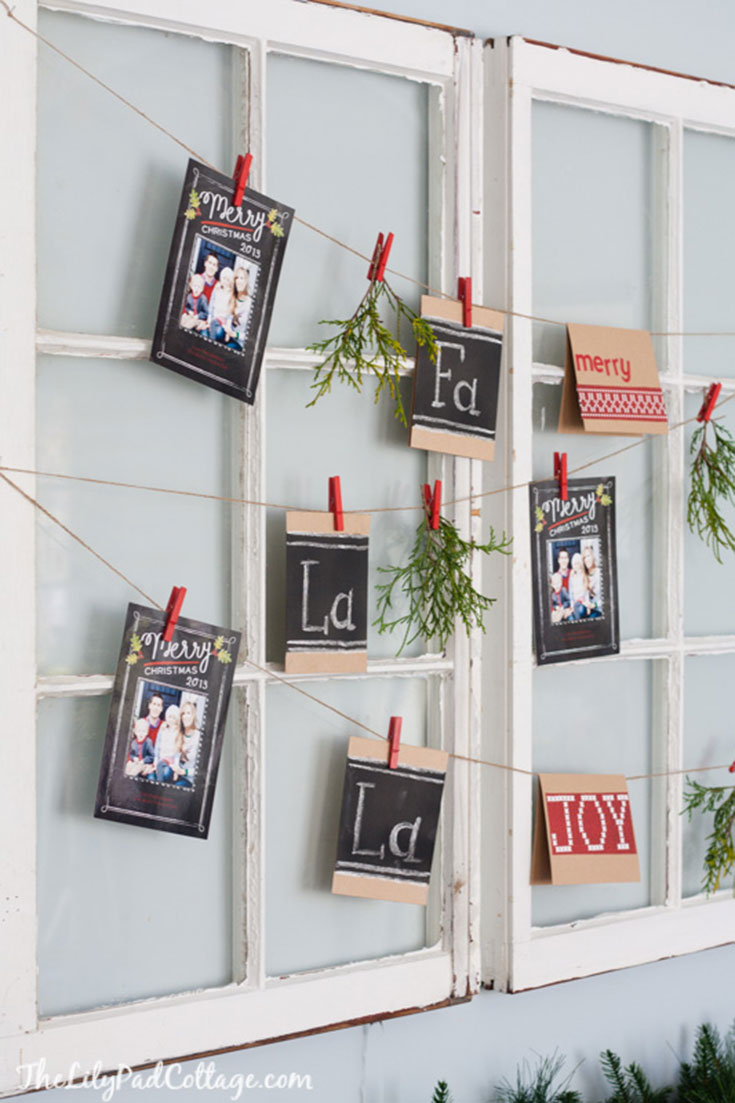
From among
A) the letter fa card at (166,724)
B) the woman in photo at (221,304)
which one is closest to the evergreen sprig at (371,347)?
the woman in photo at (221,304)

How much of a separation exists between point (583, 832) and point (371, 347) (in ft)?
2.32

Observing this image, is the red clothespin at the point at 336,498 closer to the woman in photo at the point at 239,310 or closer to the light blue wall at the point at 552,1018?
the woman in photo at the point at 239,310

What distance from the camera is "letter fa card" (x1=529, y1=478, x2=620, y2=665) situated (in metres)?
1.45

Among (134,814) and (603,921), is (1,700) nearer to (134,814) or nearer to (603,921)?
(134,814)

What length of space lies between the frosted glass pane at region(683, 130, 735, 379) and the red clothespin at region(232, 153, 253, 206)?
720 mm

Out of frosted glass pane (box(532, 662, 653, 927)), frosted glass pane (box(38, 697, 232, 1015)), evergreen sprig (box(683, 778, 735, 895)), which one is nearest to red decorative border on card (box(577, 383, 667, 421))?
frosted glass pane (box(532, 662, 653, 927))

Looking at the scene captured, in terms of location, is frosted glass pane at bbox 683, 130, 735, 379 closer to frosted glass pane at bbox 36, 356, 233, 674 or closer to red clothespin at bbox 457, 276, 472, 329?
red clothespin at bbox 457, 276, 472, 329

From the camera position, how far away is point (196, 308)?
1.22m

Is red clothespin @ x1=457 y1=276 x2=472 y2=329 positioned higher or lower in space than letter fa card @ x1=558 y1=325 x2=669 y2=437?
higher

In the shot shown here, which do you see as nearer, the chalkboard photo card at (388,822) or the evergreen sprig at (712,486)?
the chalkboard photo card at (388,822)

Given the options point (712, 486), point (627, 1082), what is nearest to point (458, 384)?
point (712, 486)

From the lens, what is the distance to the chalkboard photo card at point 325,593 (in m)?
1.28

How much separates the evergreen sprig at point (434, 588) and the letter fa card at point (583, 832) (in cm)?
27

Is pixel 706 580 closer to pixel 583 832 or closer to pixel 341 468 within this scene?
pixel 583 832
